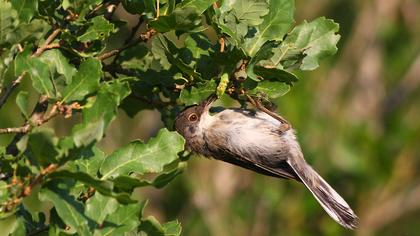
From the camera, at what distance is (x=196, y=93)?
3.86 metres

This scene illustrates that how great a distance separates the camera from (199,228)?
334 inches

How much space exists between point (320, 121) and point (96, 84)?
5563mm

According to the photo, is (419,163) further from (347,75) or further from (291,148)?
(291,148)

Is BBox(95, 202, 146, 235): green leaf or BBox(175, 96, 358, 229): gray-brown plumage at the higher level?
BBox(95, 202, 146, 235): green leaf

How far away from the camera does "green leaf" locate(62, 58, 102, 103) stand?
323 centimetres

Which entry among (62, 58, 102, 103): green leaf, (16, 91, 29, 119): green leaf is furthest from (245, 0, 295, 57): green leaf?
(16, 91, 29, 119): green leaf

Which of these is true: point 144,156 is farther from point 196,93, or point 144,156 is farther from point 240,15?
point 240,15

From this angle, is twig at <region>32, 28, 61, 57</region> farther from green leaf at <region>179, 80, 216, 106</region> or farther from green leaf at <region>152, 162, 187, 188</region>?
green leaf at <region>152, 162, 187, 188</region>

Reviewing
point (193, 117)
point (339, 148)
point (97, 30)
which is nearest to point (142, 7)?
point (97, 30)

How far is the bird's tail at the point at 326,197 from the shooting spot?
4969 millimetres

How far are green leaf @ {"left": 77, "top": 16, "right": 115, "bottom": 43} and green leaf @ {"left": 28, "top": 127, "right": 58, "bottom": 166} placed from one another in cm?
76

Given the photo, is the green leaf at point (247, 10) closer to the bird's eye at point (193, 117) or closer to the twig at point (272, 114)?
the twig at point (272, 114)

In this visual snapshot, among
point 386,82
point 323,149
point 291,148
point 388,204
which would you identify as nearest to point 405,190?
point 388,204

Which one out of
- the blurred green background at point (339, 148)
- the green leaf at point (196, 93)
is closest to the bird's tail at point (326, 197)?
the green leaf at point (196, 93)
